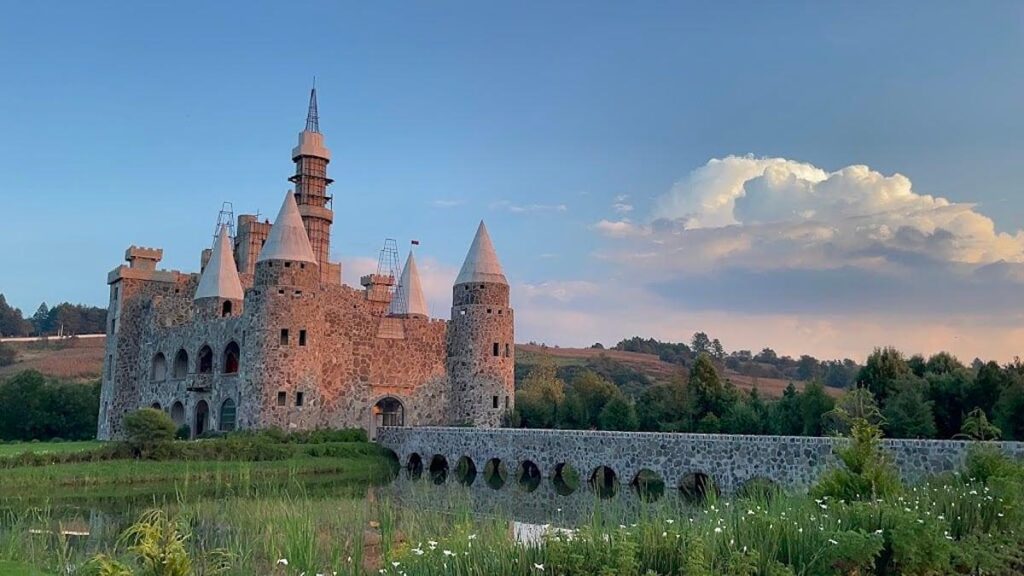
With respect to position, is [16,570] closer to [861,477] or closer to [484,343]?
[861,477]

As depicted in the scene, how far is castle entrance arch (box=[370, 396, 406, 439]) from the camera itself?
41438mm

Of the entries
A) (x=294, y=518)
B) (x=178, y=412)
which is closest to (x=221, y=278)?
(x=178, y=412)

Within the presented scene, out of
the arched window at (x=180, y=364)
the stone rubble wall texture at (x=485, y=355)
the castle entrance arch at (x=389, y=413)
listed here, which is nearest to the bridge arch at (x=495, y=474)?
the stone rubble wall texture at (x=485, y=355)

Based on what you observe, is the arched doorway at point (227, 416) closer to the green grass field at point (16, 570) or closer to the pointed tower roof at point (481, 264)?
the pointed tower roof at point (481, 264)

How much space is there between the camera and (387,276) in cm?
5247

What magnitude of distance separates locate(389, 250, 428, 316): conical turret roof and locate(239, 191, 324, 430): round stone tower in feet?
25.3

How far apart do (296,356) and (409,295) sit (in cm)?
989

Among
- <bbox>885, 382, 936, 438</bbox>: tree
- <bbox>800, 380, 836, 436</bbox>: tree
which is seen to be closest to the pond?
<bbox>800, 380, 836, 436</bbox>: tree

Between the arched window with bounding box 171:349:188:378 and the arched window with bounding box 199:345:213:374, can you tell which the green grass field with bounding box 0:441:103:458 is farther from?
the arched window with bounding box 171:349:188:378

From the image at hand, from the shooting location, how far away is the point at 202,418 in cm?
4134

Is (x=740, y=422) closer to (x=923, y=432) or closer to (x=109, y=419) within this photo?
(x=923, y=432)

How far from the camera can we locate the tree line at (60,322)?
11369 cm

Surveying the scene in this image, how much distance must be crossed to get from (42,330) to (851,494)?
131 metres

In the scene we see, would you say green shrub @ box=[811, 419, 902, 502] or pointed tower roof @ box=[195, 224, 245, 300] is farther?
pointed tower roof @ box=[195, 224, 245, 300]
